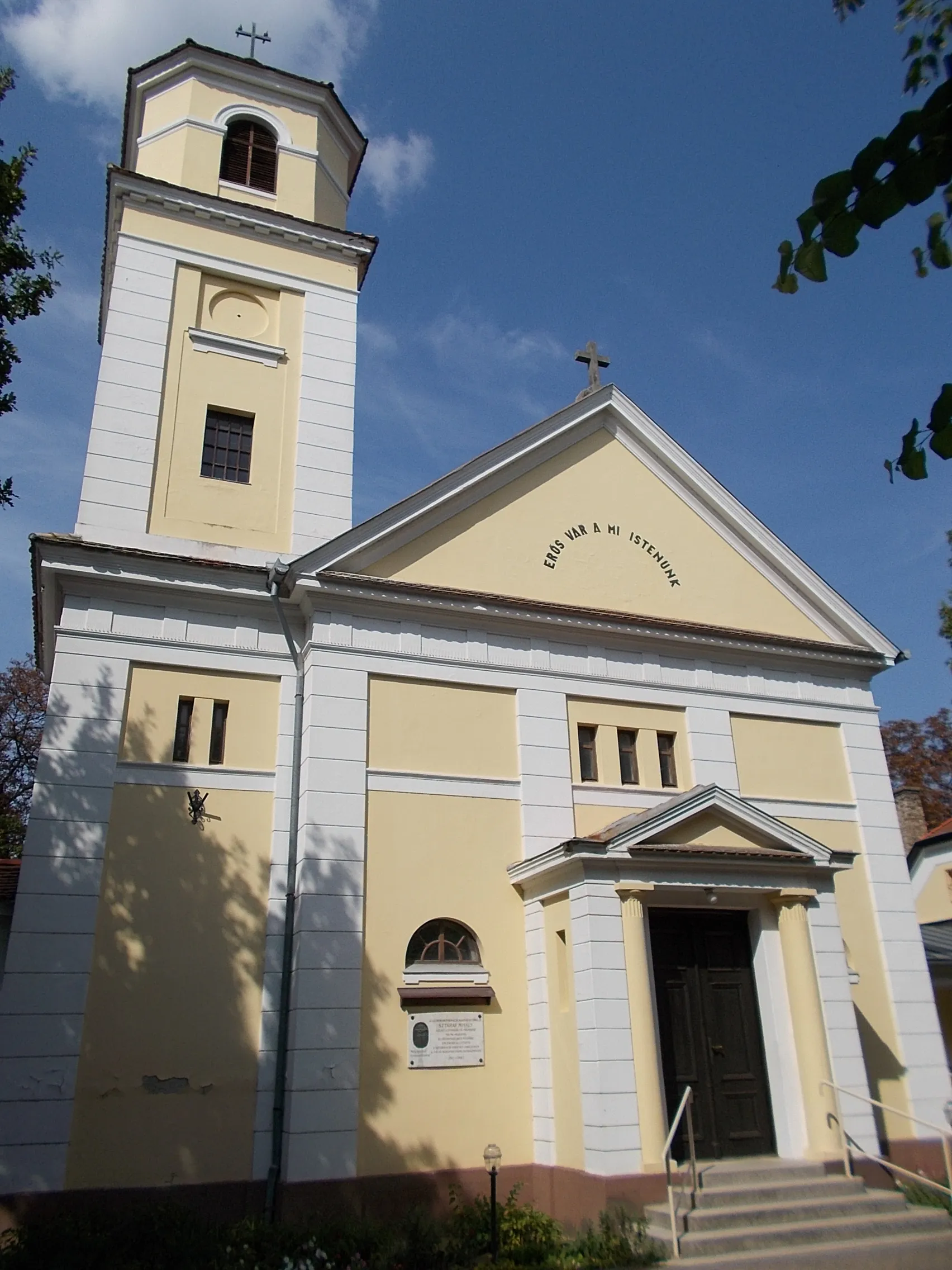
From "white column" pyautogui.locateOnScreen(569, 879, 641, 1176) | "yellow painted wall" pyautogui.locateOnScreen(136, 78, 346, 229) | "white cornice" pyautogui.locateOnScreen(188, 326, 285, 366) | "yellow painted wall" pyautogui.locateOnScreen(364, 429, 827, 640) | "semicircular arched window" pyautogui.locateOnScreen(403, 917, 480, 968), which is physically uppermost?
"yellow painted wall" pyautogui.locateOnScreen(136, 78, 346, 229)

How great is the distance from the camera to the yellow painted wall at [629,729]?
15.4 m

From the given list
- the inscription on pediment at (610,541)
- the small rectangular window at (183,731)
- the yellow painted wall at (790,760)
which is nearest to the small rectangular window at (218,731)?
the small rectangular window at (183,731)

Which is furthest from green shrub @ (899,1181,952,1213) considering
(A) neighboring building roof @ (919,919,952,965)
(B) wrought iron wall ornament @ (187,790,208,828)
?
(B) wrought iron wall ornament @ (187,790,208,828)

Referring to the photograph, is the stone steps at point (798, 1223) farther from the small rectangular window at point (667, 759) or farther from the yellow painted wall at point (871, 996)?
the small rectangular window at point (667, 759)

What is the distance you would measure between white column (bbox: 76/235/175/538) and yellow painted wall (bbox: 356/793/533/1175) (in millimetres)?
5641

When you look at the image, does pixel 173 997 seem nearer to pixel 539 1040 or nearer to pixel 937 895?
pixel 539 1040

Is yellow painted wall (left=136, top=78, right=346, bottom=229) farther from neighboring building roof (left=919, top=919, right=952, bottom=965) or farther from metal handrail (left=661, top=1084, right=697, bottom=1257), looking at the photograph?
neighboring building roof (left=919, top=919, right=952, bottom=965)

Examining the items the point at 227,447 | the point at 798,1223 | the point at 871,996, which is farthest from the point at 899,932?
the point at 227,447

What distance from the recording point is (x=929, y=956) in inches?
770

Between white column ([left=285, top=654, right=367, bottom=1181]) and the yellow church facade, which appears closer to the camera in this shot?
white column ([left=285, top=654, right=367, bottom=1181])

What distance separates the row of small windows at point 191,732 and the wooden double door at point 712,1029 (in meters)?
6.21

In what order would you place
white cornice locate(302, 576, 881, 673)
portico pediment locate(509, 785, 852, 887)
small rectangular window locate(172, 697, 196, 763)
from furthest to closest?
white cornice locate(302, 576, 881, 673) → small rectangular window locate(172, 697, 196, 763) → portico pediment locate(509, 785, 852, 887)

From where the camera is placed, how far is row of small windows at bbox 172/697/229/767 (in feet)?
45.1

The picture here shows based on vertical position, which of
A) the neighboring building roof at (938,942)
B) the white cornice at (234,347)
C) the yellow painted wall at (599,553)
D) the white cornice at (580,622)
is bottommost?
the neighboring building roof at (938,942)
